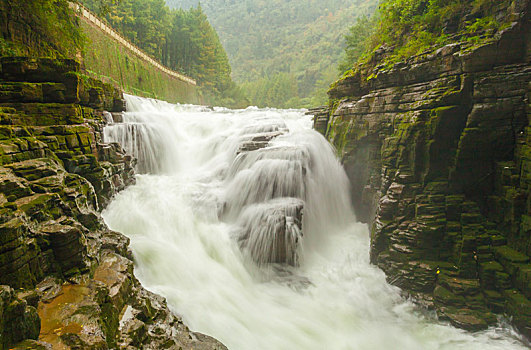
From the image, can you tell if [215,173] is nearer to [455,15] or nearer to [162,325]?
[162,325]

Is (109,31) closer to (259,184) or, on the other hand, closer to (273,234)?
(259,184)

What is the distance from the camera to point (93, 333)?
254cm

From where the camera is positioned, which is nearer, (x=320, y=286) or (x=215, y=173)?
(x=320, y=286)

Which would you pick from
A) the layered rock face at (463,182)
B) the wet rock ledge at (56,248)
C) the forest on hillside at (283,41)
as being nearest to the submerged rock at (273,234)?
the layered rock face at (463,182)

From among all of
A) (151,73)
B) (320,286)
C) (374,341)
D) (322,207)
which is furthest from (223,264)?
(151,73)

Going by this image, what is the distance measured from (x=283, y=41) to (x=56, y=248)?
90.1 m

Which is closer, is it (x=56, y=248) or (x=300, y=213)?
(x=56, y=248)

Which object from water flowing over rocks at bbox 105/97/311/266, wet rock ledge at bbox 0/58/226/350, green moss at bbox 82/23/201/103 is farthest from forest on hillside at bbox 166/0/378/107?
A: wet rock ledge at bbox 0/58/226/350

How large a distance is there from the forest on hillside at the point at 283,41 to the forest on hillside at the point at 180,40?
1133 centimetres

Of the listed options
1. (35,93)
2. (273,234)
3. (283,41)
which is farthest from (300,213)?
(283,41)

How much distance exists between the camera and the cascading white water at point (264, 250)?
202 inches

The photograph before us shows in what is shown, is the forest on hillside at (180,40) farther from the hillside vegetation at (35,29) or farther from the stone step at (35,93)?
the stone step at (35,93)

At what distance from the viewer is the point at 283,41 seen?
268 ft

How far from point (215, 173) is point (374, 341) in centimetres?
725
